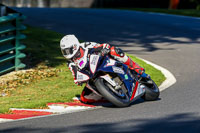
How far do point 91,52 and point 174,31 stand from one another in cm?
1139

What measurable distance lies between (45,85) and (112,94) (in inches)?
137

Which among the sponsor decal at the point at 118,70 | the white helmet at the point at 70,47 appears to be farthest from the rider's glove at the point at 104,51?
the white helmet at the point at 70,47

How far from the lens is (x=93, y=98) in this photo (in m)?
7.80

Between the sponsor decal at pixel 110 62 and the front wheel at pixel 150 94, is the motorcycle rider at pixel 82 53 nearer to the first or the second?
the sponsor decal at pixel 110 62

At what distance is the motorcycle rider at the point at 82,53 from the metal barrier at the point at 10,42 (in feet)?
14.5

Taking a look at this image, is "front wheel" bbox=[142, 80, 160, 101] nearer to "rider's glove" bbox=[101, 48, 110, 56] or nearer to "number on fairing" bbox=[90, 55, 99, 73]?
"rider's glove" bbox=[101, 48, 110, 56]

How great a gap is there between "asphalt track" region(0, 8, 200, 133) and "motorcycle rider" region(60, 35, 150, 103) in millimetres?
614

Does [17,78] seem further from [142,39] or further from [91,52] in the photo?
[142,39]

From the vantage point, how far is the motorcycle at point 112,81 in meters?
7.05

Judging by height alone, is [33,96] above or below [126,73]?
below

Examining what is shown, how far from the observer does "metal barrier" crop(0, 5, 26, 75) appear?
11508mm

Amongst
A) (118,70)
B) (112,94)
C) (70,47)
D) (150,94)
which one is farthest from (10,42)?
(112,94)

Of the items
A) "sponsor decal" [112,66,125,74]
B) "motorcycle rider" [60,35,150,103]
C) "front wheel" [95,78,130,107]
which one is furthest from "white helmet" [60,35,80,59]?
"sponsor decal" [112,66,125,74]

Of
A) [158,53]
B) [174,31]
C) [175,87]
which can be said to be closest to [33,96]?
[175,87]
